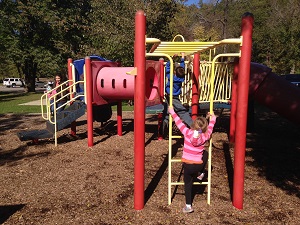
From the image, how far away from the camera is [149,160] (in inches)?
266

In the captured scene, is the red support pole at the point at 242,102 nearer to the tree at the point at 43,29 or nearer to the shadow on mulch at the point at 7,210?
the shadow on mulch at the point at 7,210

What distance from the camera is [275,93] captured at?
7.04 metres

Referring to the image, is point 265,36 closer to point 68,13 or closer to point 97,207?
point 68,13

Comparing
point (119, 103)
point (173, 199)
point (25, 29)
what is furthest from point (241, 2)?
point (173, 199)

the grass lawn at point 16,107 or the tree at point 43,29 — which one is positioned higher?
the tree at point 43,29

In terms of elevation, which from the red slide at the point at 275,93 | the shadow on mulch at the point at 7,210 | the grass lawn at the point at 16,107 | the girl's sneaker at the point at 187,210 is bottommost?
the grass lawn at the point at 16,107

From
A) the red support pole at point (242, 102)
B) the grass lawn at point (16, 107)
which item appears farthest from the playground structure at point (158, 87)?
the grass lawn at point (16, 107)

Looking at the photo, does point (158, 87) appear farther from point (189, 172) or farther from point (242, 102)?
point (189, 172)

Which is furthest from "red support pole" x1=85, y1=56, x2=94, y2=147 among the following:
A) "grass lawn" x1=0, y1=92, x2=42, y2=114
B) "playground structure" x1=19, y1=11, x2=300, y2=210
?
Result: "grass lawn" x1=0, y1=92, x2=42, y2=114

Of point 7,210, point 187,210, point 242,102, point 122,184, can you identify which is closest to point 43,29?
point 122,184

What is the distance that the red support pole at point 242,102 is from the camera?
397 centimetres

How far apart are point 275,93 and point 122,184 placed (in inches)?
178

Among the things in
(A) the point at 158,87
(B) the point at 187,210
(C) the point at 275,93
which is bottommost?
(B) the point at 187,210

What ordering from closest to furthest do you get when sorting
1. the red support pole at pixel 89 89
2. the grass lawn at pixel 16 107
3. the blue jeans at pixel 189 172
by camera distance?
1. the blue jeans at pixel 189 172
2. the red support pole at pixel 89 89
3. the grass lawn at pixel 16 107
